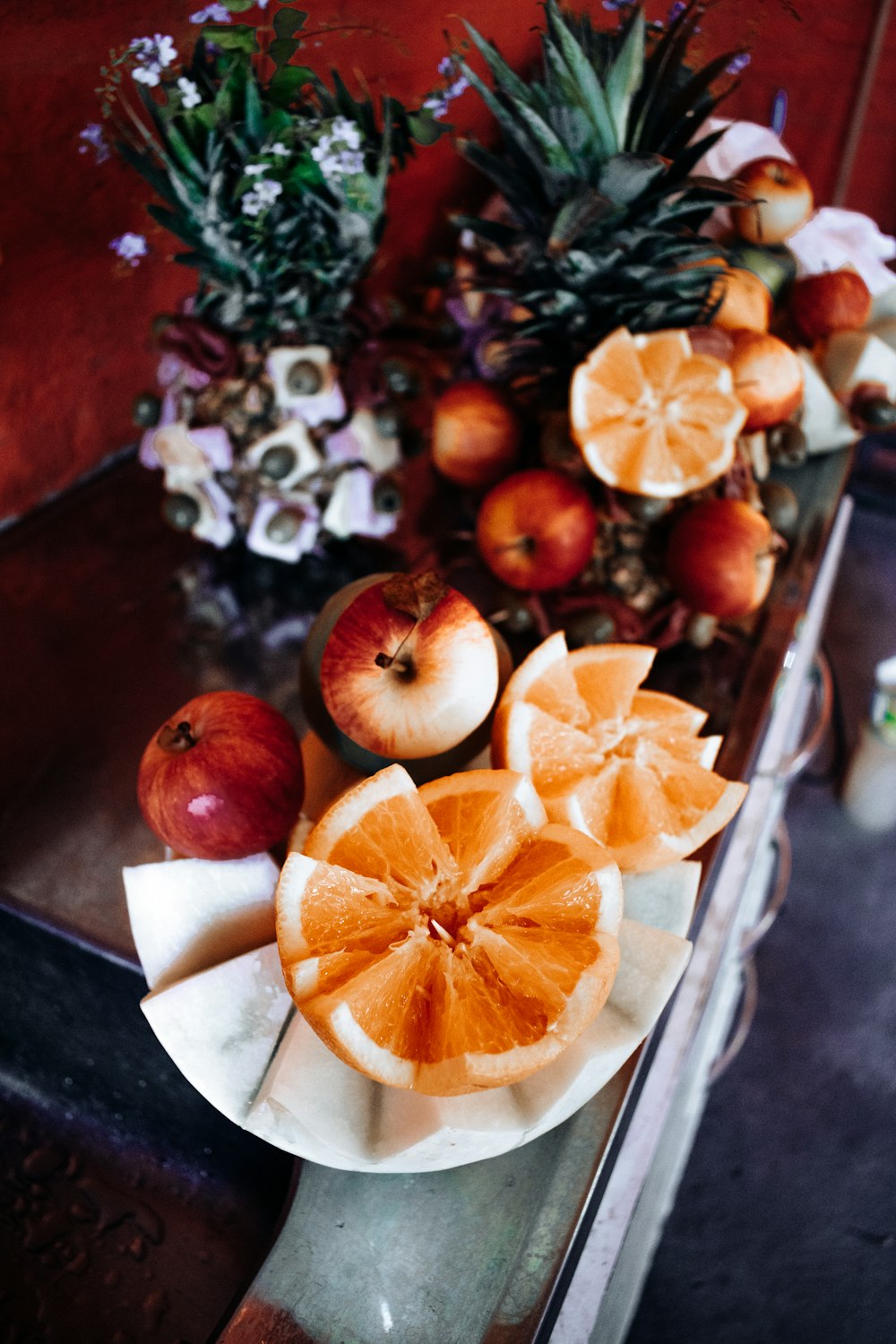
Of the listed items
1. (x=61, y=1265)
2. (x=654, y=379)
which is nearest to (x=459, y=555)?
(x=654, y=379)

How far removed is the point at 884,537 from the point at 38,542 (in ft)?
6.14

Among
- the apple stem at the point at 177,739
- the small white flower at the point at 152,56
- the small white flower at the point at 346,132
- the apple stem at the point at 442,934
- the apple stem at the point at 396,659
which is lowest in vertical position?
the apple stem at the point at 442,934

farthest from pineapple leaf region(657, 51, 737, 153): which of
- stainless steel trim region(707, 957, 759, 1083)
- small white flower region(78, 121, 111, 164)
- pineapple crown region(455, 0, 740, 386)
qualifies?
stainless steel trim region(707, 957, 759, 1083)

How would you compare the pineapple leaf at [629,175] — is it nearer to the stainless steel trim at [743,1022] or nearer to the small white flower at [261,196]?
the small white flower at [261,196]

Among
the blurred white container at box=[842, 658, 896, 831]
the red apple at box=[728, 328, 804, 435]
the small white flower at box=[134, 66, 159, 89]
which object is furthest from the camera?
the blurred white container at box=[842, 658, 896, 831]

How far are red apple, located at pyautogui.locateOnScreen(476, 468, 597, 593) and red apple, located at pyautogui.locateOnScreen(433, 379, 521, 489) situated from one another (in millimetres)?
64

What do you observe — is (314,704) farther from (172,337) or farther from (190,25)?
(190,25)

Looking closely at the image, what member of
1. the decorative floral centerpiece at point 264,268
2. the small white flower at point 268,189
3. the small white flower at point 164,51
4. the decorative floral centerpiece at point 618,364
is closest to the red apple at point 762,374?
the decorative floral centerpiece at point 618,364

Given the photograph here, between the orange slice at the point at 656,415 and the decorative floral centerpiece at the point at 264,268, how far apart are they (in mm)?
215

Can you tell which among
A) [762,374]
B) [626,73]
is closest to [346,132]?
[626,73]

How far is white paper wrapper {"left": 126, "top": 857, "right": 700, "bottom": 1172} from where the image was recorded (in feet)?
1.66

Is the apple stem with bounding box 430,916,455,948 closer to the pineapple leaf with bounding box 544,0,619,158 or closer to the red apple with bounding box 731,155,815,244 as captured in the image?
the pineapple leaf with bounding box 544,0,619,158

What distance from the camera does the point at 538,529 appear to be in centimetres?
83

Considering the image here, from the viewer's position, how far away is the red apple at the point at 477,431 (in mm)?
917
